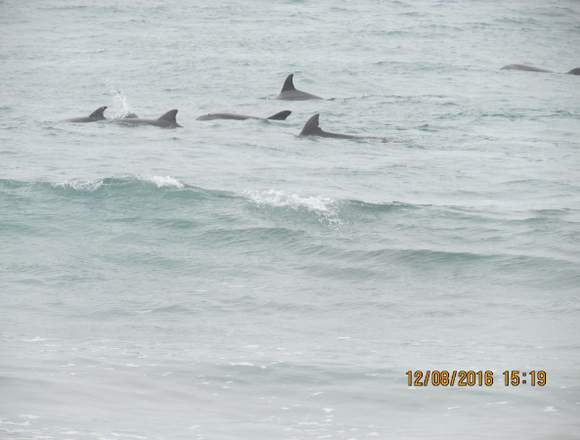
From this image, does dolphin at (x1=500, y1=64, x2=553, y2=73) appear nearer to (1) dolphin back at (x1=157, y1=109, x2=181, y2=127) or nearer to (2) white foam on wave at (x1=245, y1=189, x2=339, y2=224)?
(1) dolphin back at (x1=157, y1=109, x2=181, y2=127)

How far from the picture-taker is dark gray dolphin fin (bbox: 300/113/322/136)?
24562 millimetres

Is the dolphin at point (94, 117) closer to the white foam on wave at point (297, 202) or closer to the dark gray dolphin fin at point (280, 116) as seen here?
the dark gray dolphin fin at point (280, 116)

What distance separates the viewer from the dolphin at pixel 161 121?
2606cm

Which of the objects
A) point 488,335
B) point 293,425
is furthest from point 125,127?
point 293,425

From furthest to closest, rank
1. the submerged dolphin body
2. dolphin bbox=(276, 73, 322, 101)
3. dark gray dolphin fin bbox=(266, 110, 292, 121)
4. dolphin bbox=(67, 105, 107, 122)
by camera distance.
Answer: the submerged dolphin body < dolphin bbox=(276, 73, 322, 101) < dark gray dolphin fin bbox=(266, 110, 292, 121) < dolphin bbox=(67, 105, 107, 122)

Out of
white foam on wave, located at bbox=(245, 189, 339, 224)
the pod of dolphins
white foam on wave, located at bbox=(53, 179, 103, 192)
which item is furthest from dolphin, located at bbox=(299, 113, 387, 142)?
white foam on wave, located at bbox=(53, 179, 103, 192)

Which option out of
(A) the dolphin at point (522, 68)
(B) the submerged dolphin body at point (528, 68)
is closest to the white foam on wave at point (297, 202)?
(B) the submerged dolphin body at point (528, 68)

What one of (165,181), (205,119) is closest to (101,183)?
(165,181)

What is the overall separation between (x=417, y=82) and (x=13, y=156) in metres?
17.5

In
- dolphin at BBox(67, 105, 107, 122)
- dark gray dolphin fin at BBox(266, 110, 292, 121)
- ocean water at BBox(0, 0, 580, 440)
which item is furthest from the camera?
dark gray dolphin fin at BBox(266, 110, 292, 121)

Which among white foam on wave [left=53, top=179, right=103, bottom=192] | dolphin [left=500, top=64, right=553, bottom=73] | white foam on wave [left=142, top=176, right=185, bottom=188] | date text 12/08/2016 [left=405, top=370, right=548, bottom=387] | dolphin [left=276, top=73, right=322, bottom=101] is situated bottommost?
dolphin [left=500, top=64, right=553, bottom=73]

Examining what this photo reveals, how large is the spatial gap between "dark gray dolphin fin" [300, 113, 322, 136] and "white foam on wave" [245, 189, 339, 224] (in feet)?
18.7

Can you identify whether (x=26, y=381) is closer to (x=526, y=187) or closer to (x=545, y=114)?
(x=526, y=187)

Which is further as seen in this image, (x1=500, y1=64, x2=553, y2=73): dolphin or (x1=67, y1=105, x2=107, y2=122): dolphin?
(x1=500, y1=64, x2=553, y2=73): dolphin
